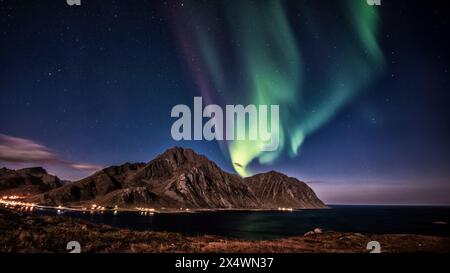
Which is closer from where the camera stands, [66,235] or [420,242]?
[66,235]

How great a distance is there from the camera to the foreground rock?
28.3m

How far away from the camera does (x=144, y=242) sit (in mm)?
33156

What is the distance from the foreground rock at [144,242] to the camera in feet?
92.9
